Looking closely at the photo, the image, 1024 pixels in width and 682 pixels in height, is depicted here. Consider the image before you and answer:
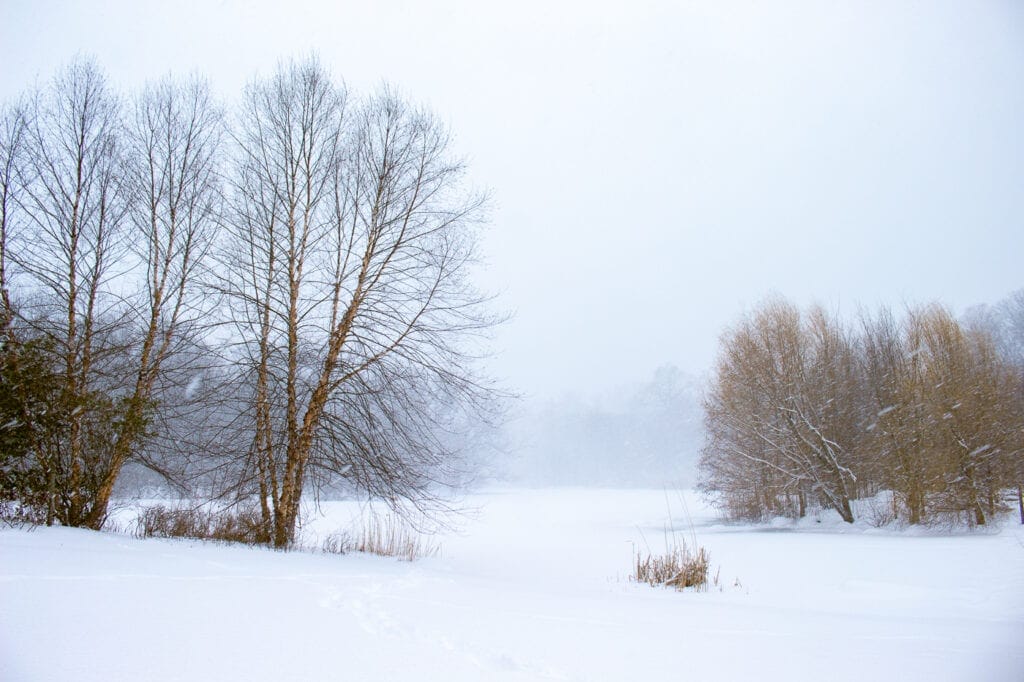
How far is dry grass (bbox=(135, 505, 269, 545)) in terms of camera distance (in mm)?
8391

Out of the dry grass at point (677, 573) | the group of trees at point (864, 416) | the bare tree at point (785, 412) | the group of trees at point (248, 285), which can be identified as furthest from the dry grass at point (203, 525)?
the group of trees at point (864, 416)

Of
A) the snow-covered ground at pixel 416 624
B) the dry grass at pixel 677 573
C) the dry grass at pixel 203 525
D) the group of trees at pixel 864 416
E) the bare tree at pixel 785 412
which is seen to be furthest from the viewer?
the bare tree at pixel 785 412

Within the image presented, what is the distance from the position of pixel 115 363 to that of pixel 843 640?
37.1 ft

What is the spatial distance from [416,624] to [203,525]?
22.4 feet

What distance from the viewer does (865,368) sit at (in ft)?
71.9

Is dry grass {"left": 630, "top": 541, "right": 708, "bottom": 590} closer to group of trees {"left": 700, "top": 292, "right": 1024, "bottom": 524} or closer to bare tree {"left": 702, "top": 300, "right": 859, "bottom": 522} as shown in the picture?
group of trees {"left": 700, "top": 292, "right": 1024, "bottom": 524}

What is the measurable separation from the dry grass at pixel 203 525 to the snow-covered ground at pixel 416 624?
4.74 ft

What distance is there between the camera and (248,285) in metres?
9.45

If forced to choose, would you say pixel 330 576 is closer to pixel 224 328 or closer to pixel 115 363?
pixel 224 328

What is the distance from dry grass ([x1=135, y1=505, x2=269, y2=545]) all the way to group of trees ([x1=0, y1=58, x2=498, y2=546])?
267 mm

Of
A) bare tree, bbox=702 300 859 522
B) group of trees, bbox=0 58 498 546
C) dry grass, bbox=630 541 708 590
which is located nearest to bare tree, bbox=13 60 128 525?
group of trees, bbox=0 58 498 546

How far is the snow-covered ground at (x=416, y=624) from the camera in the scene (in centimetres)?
262

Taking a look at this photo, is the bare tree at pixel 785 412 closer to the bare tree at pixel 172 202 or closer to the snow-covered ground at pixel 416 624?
the snow-covered ground at pixel 416 624

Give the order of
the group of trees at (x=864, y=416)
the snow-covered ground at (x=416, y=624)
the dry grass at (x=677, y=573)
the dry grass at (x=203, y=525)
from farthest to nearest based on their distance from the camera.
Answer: the group of trees at (x=864, y=416)
the dry grass at (x=203, y=525)
the dry grass at (x=677, y=573)
the snow-covered ground at (x=416, y=624)
